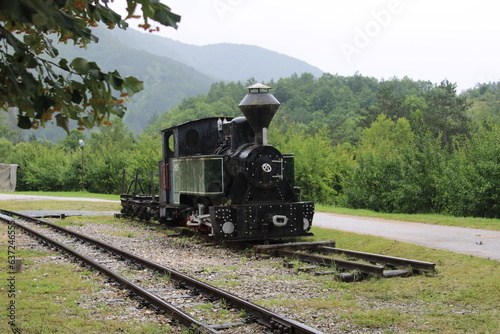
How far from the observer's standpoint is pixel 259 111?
11852mm

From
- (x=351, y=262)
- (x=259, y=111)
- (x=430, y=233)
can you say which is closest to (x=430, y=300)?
(x=351, y=262)

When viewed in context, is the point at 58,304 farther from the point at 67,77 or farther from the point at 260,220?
the point at 260,220

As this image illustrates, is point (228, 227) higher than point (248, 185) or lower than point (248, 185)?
lower

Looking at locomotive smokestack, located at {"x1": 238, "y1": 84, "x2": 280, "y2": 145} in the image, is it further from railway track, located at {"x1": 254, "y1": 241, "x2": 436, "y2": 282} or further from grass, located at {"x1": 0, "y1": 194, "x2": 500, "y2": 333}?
grass, located at {"x1": 0, "y1": 194, "x2": 500, "y2": 333}

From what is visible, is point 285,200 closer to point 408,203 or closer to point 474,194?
point 474,194

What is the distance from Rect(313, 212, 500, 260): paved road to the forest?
4.15 m

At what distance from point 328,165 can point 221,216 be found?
20502 mm

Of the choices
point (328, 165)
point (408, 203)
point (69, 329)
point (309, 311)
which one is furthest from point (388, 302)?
point (328, 165)

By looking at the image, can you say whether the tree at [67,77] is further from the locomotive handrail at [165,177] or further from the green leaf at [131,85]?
the locomotive handrail at [165,177]

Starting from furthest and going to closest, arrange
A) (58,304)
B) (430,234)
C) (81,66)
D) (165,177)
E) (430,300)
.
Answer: (165,177) → (430,234) → (58,304) → (430,300) → (81,66)

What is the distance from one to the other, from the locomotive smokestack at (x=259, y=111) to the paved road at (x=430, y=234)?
12.5 ft

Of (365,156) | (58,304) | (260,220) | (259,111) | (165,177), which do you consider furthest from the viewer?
(365,156)

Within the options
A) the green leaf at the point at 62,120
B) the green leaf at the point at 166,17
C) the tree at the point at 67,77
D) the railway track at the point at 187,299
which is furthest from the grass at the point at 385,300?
the green leaf at the point at 166,17

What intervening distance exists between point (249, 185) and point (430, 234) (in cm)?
463
